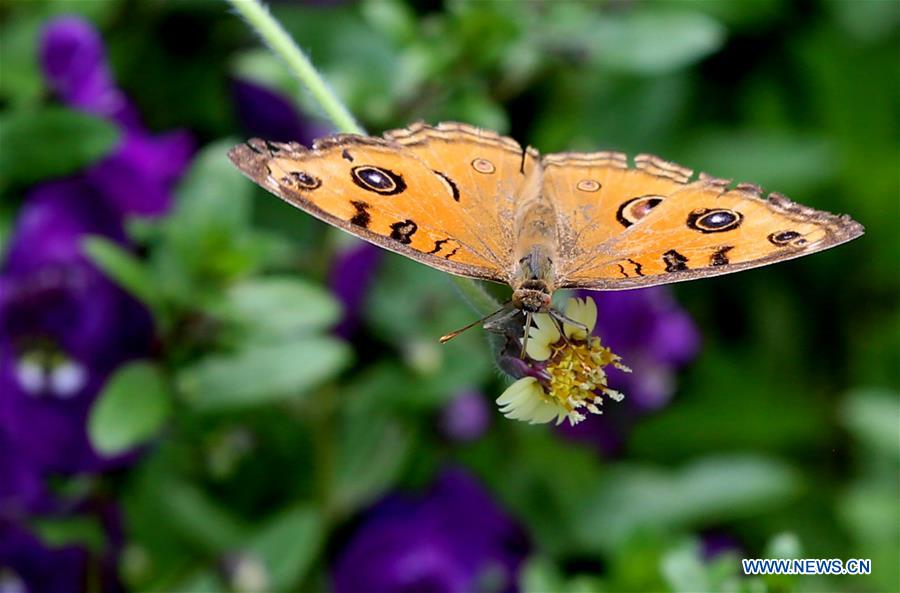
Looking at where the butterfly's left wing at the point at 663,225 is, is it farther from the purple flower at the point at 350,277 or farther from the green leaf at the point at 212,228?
the purple flower at the point at 350,277

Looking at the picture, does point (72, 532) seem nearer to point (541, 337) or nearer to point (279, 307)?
point (279, 307)

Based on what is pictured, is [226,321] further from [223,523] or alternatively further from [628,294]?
[628,294]

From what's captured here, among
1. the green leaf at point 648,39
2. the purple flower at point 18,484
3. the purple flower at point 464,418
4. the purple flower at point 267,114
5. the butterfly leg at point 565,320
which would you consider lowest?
the purple flower at point 18,484

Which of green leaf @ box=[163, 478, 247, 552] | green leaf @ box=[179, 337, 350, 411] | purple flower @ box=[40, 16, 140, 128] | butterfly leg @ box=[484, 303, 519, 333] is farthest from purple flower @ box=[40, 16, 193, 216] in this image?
butterfly leg @ box=[484, 303, 519, 333]

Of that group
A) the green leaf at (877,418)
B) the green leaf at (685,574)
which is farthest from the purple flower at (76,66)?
the green leaf at (877,418)

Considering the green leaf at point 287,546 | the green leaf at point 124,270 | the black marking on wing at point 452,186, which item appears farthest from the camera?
the green leaf at point 287,546

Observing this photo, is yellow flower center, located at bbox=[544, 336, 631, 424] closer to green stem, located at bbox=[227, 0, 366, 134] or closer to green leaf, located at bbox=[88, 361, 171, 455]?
green stem, located at bbox=[227, 0, 366, 134]
